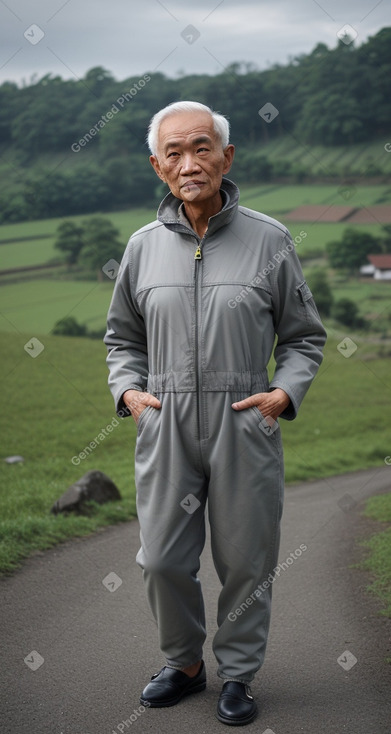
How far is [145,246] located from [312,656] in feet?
6.45

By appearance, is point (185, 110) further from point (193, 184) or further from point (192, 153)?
point (193, 184)

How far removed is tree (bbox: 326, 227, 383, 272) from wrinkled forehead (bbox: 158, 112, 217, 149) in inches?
673

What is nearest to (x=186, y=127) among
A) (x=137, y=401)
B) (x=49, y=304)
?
(x=137, y=401)

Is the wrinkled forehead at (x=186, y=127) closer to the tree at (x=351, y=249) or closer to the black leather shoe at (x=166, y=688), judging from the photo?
the black leather shoe at (x=166, y=688)

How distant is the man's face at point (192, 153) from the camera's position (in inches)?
130

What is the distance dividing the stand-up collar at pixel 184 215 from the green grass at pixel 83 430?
2.94 meters

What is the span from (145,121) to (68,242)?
3153mm

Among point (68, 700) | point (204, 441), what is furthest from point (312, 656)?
point (204, 441)

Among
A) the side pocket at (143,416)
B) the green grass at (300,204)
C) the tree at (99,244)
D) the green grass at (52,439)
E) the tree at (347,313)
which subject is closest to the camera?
the side pocket at (143,416)

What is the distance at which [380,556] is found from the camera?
5801mm

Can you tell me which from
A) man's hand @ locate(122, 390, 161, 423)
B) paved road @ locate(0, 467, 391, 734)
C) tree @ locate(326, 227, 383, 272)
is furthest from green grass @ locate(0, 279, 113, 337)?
man's hand @ locate(122, 390, 161, 423)

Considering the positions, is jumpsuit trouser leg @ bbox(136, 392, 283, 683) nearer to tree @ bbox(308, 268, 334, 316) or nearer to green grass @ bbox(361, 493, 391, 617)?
green grass @ bbox(361, 493, 391, 617)

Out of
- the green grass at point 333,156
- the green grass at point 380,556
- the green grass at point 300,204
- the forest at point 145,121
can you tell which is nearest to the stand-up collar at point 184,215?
the green grass at point 380,556

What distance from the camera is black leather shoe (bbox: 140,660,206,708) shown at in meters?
3.52
